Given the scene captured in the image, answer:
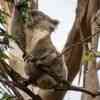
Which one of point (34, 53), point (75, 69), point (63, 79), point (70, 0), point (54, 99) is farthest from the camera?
point (70, 0)

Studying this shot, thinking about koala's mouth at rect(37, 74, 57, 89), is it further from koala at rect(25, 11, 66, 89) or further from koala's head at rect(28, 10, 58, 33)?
koala's head at rect(28, 10, 58, 33)

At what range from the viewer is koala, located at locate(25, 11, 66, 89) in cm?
116

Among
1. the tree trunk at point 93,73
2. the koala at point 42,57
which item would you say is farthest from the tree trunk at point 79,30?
the koala at point 42,57

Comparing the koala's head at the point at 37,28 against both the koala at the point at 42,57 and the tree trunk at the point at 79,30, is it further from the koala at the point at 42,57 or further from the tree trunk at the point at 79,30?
the tree trunk at the point at 79,30

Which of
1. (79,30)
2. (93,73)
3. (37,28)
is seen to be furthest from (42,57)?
(79,30)

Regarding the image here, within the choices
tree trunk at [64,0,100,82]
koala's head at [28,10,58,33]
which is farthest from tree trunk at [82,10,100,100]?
koala's head at [28,10,58,33]

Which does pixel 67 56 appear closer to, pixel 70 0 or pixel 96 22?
pixel 96 22

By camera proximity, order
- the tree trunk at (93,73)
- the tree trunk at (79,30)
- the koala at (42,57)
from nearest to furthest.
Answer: the koala at (42,57) < the tree trunk at (93,73) < the tree trunk at (79,30)

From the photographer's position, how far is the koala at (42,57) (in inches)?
45.8

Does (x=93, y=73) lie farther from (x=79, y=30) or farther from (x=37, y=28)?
(x=37, y=28)

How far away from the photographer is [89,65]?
1.57 m

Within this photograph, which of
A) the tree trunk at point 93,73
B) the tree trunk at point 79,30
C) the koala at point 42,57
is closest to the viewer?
the koala at point 42,57

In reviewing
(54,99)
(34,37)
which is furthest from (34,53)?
(54,99)

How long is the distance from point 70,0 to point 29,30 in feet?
4.28
